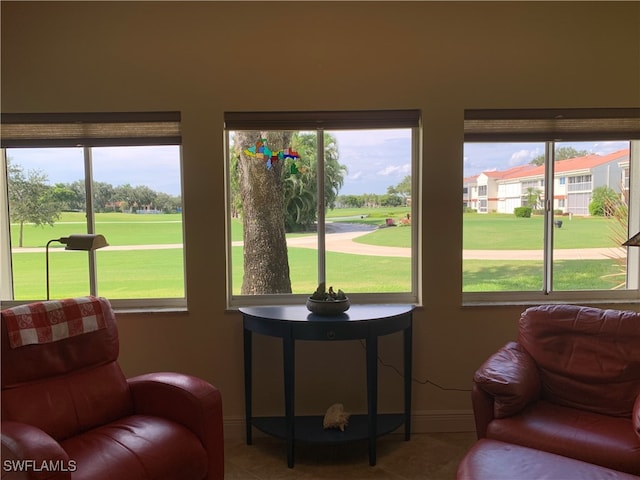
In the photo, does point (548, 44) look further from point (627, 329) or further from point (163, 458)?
point (163, 458)

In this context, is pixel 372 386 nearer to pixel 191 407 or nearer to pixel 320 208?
pixel 191 407

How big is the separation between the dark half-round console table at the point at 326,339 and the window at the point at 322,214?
0.33 m

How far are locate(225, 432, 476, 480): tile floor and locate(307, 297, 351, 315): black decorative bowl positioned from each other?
2.69 ft

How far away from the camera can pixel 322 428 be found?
2.56 meters

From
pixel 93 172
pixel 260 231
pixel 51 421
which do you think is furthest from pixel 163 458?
pixel 93 172

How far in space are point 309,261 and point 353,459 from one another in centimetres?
121

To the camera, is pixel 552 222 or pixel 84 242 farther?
pixel 552 222

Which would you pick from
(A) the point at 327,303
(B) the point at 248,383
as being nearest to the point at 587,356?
(A) the point at 327,303

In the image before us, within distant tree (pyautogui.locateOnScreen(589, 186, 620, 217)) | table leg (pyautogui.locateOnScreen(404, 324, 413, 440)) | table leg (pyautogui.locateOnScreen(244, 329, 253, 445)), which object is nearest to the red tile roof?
distant tree (pyautogui.locateOnScreen(589, 186, 620, 217))

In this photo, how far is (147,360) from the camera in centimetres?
278

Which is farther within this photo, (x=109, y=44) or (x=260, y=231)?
(x=260, y=231)

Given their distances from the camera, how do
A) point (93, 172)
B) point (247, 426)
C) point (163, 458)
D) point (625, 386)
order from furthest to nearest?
1. point (93, 172)
2. point (247, 426)
3. point (625, 386)
4. point (163, 458)

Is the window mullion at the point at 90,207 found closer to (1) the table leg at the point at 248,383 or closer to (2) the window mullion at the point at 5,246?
(2) the window mullion at the point at 5,246

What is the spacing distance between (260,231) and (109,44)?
1459 millimetres
